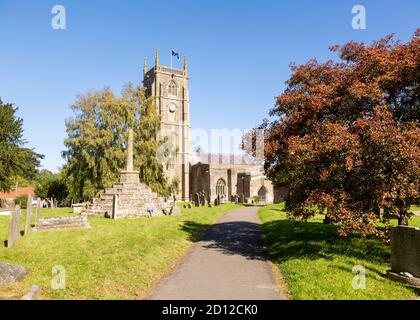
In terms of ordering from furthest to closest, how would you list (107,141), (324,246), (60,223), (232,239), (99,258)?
(107,141) < (60,223) < (232,239) < (324,246) < (99,258)

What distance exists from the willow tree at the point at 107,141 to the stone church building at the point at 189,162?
20386 mm

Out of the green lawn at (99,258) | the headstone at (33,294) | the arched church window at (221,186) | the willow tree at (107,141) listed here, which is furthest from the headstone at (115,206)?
the arched church window at (221,186)

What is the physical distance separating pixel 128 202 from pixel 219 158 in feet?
146

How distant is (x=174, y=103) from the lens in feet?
221

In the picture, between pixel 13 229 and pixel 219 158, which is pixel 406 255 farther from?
pixel 219 158

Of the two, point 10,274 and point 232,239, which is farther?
point 232,239

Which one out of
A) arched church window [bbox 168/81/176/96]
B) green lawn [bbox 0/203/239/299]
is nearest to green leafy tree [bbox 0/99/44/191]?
green lawn [bbox 0/203/239/299]

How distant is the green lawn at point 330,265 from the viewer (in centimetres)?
729

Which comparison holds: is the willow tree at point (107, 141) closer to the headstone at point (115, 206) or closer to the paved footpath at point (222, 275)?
the headstone at point (115, 206)

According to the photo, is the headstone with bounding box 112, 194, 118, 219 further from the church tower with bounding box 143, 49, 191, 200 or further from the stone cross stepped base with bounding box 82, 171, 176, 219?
the church tower with bounding box 143, 49, 191, 200

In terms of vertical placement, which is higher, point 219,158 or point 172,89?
point 172,89

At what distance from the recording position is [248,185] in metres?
54.0

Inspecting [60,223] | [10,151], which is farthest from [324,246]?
[10,151]
